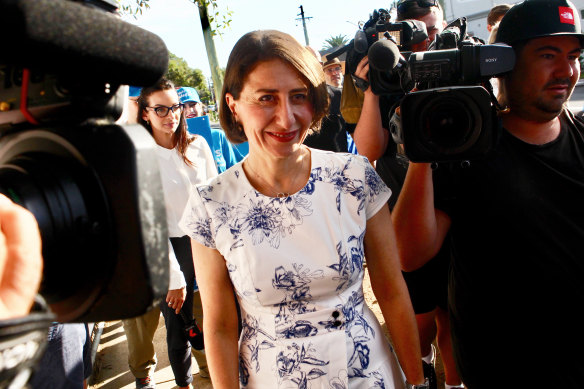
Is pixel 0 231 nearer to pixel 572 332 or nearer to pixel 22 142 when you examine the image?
pixel 22 142

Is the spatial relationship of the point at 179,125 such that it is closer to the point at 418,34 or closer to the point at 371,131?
the point at 371,131

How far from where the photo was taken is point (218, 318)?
1.42 m

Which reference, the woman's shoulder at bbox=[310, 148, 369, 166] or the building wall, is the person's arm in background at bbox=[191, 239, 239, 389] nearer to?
the woman's shoulder at bbox=[310, 148, 369, 166]

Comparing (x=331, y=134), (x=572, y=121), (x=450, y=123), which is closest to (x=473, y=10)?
(x=331, y=134)

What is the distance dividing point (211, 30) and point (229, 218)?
493 centimetres

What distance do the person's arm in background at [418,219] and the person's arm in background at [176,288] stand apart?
130 cm

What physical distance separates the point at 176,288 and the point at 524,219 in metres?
1.80

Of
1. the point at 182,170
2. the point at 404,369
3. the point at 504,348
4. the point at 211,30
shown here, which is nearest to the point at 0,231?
the point at 404,369

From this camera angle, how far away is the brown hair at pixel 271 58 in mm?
1425

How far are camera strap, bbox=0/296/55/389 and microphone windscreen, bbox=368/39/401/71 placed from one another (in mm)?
1147

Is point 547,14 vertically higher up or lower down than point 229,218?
higher up

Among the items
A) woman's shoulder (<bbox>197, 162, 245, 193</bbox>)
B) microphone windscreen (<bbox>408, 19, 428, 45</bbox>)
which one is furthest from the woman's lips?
microphone windscreen (<bbox>408, 19, 428, 45</bbox>)

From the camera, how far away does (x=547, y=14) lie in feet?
4.72

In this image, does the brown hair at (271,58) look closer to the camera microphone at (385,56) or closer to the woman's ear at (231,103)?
the woman's ear at (231,103)
